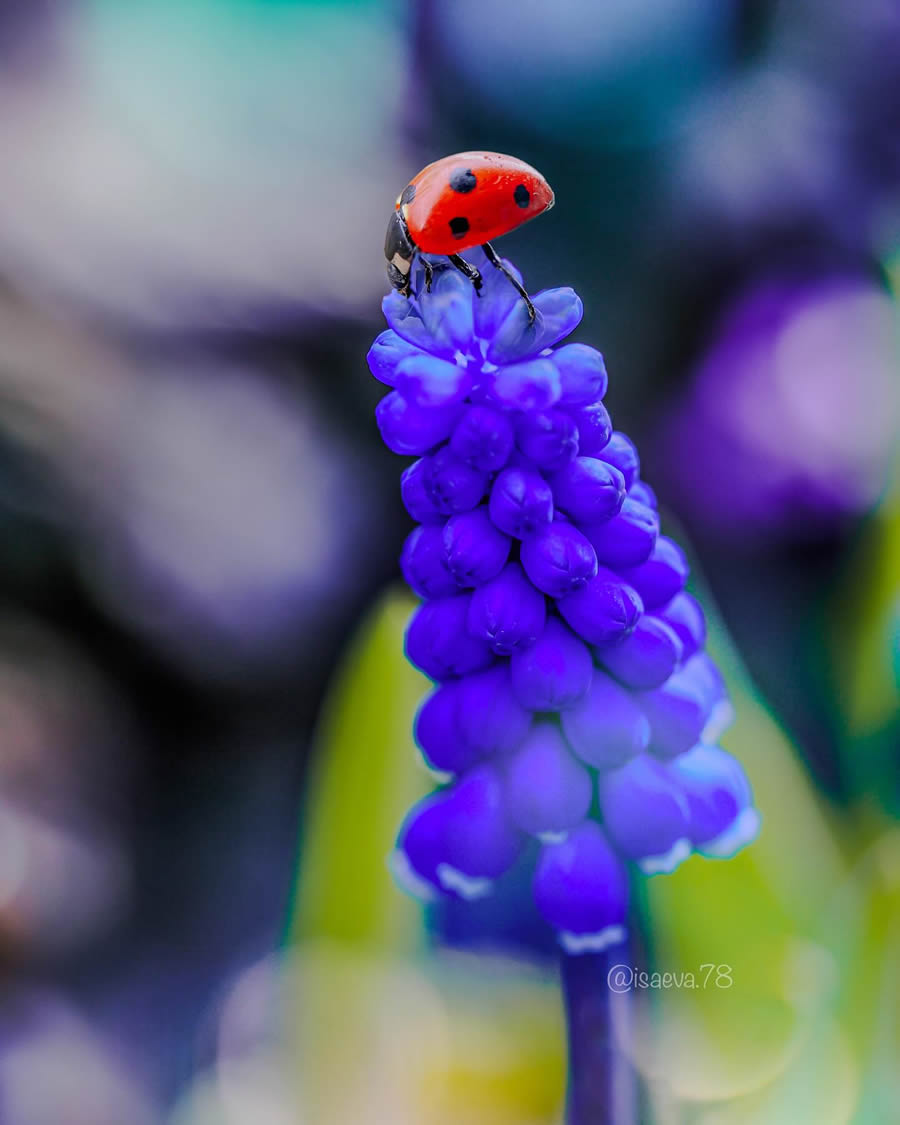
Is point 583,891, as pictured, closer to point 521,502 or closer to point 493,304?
point 521,502

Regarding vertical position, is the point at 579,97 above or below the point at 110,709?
above

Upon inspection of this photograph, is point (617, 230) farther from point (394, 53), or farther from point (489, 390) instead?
point (489, 390)

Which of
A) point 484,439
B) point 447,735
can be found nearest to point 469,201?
point 484,439

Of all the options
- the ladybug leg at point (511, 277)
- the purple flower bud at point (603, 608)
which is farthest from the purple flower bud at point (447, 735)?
the ladybug leg at point (511, 277)

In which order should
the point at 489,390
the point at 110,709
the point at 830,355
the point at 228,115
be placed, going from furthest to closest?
1. the point at 228,115
2. the point at 830,355
3. the point at 110,709
4. the point at 489,390

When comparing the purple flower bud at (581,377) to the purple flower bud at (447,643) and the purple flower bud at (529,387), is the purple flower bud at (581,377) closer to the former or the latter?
the purple flower bud at (529,387)

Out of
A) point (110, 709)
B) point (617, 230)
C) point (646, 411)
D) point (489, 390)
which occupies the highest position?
point (617, 230)

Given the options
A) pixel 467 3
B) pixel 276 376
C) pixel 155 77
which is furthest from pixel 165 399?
pixel 467 3
